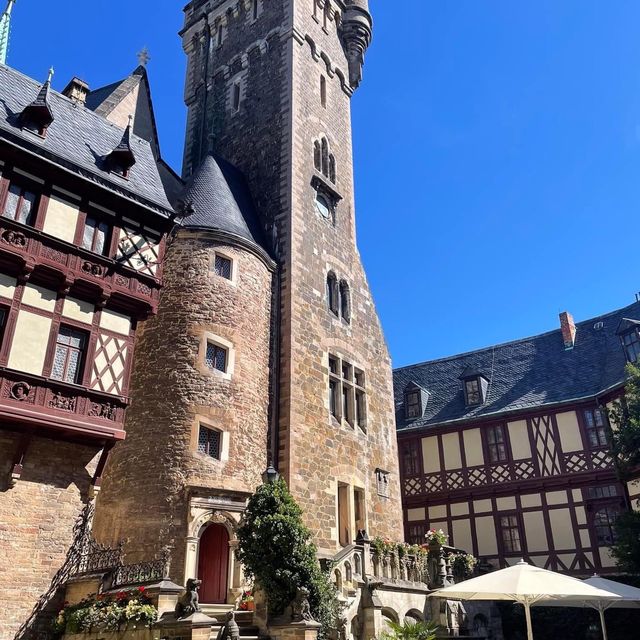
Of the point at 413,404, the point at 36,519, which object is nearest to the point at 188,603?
the point at 36,519

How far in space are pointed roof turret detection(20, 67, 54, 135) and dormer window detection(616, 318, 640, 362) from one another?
21836mm

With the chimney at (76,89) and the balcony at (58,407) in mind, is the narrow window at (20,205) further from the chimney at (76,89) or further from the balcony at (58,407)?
the chimney at (76,89)

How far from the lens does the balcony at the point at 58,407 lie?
511 inches

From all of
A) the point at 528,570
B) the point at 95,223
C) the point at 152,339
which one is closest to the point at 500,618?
the point at 528,570

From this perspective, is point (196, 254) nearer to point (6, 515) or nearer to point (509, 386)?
point (6, 515)

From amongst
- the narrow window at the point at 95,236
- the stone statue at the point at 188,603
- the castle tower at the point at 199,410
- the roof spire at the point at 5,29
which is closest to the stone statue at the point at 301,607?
the stone statue at the point at 188,603

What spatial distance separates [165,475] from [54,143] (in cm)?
831

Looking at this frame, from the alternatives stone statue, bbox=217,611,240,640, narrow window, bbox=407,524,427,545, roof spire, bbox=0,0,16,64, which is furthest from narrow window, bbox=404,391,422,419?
roof spire, bbox=0,0,16,64

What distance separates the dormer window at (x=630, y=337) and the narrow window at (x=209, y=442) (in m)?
17.2

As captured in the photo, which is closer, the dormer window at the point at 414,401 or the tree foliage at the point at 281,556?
the tree foliage at the point at 281,556

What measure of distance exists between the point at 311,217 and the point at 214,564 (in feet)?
37.4

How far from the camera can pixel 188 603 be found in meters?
11.4

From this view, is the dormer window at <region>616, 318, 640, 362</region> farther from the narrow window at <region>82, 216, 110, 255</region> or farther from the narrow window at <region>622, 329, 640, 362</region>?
the narrow window at <region>82, 216, 110, 255</region>

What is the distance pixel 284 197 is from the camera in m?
22.1
